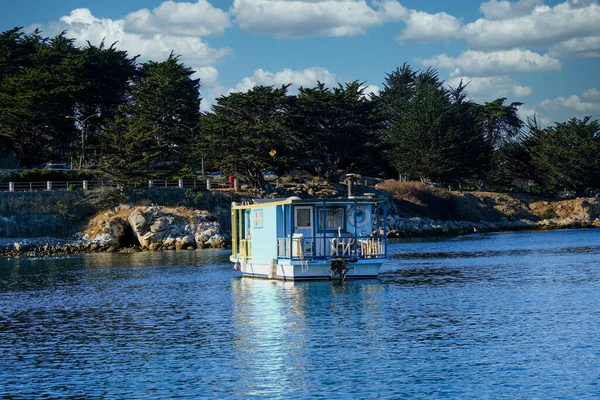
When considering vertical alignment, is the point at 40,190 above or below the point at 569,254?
above

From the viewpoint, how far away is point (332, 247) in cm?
4659

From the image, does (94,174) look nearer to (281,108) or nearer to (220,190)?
(220,190)

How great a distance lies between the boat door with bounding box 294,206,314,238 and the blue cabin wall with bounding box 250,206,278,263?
1530mm

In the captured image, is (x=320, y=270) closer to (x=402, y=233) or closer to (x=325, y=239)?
(x=325, y=239)

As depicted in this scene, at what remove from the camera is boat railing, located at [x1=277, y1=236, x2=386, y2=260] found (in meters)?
46.6

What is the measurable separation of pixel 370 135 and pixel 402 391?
91933mm

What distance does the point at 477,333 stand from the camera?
102 ft

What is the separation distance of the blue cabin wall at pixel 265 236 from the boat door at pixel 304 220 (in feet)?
5.02

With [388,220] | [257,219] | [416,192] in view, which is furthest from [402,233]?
[257,219]

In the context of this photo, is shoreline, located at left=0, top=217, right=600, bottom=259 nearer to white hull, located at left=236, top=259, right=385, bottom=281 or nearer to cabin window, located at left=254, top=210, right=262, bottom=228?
cabin window, located at left=254, top=210, right=262, bottom=228

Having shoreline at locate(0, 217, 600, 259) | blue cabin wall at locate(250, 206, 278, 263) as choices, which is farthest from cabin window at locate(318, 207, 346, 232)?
shoreline at locate(0, 217, 600, 259)

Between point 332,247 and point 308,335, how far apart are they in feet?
48.9

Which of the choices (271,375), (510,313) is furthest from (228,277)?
(271,375)

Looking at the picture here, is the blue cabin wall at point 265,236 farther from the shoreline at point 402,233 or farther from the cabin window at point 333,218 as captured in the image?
the shoreline at point 402,233
